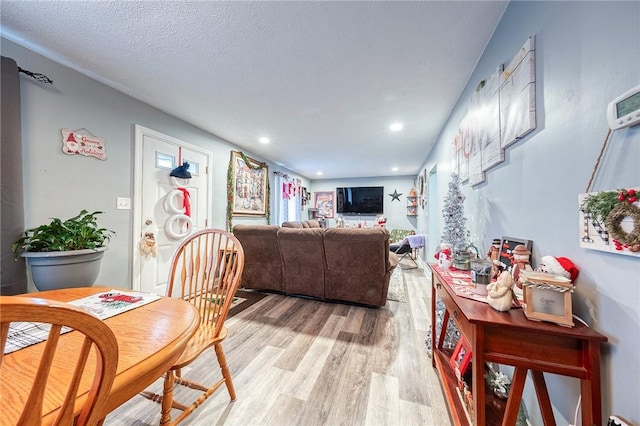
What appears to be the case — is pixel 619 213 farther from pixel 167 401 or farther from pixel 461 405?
pixel 167 401

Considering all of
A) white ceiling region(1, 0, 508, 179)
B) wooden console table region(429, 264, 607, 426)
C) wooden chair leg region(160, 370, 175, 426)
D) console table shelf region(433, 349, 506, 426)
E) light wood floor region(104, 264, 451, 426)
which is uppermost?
white ceiling region(1, 0, 508, 179)

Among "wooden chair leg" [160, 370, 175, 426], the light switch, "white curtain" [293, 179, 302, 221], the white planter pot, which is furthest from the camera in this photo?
"white curtain" [293, 179, 302, 221]

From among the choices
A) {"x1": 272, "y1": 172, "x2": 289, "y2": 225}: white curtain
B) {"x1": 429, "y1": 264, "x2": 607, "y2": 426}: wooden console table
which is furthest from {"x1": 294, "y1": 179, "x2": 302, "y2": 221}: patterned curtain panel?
{"x1": 429, "y1": 264, "x2": 607, "y2": 426}: wooden console table

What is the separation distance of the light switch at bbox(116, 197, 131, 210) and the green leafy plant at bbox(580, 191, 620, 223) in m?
3.35

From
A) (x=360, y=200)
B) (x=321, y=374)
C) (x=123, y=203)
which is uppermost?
(x=360, y=200)

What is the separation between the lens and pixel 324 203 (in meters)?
7.42

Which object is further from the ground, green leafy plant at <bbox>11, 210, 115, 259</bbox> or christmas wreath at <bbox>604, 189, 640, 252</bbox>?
christmas wreath at <bbox>604, 189, 640, 252</bbox>

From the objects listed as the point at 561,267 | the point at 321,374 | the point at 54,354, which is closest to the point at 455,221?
the point at 561,267

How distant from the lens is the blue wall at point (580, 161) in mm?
→ 659

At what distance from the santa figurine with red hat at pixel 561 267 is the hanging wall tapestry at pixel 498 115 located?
0.64m

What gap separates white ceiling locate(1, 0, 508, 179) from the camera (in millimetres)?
1366

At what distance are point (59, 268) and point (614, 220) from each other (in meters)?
2.83

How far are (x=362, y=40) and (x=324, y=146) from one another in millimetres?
2451

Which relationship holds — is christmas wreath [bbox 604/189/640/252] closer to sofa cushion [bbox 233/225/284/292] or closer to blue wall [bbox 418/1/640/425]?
blue wall [bbox 418/1/640/425]
